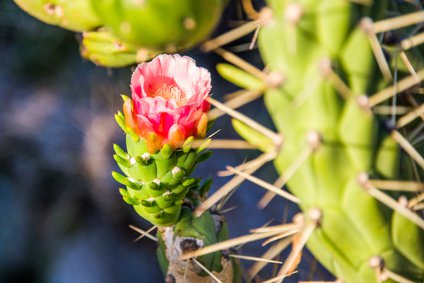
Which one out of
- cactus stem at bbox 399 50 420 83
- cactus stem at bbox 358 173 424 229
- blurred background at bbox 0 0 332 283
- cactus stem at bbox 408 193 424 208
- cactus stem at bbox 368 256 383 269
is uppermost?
cactus stem at bbox 399 50 420 83

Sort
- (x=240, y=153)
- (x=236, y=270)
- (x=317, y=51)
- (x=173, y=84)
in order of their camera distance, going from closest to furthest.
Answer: (x=317, y=51) → (x=173, y=84) → (x=236, y=270) → (x=240, y=153)

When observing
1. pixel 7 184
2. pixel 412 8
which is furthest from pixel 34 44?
pixel 412 8

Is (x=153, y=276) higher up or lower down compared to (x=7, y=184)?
lower down

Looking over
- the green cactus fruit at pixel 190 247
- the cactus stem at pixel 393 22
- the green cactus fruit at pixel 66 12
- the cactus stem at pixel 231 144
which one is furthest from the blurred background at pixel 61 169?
the cactus stem at pixel 393 22

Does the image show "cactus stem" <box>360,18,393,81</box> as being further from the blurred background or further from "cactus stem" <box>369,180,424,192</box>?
the blurred background

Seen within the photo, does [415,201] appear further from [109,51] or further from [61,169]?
[61,169]

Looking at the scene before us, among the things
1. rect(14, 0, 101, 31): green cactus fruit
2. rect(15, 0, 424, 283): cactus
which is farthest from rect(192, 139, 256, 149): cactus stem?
rect(14, 0, 101, 31): green cactus fruit

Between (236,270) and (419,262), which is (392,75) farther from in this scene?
(236,270)
